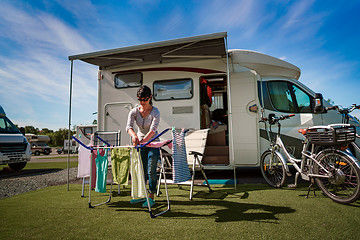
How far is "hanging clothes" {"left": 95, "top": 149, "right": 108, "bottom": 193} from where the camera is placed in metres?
2.90

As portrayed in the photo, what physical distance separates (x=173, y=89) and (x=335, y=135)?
10.3 feet

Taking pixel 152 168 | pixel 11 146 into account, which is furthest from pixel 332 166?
pixel 11 146

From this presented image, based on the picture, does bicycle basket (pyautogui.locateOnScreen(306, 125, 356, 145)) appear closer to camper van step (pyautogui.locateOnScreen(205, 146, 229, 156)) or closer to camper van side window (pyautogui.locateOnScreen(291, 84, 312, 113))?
camper van side window (pyautogui.locateOnScreen(291, 84, 312, 113))

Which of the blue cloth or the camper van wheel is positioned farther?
the camper van wheel

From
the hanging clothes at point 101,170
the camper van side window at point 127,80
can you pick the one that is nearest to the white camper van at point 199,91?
the camper van side window at point 127,80

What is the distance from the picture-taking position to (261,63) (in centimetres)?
470

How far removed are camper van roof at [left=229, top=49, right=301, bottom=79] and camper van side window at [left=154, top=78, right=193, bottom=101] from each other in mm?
1083

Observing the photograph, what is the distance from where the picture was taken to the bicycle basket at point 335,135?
271cm

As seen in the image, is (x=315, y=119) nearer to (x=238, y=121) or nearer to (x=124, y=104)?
(x=238, y=121)

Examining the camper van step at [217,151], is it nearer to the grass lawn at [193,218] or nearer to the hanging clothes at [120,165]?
the grass lawn at [193,218]

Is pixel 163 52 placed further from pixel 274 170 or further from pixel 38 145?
pixel 38 145

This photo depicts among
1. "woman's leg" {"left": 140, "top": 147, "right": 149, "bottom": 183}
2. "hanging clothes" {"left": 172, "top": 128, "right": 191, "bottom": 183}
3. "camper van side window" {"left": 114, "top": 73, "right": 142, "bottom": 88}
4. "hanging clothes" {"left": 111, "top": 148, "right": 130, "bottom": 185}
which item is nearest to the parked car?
"camper van side window" {"left": 114, "top": 73, "right": 142, "bottom": 88}

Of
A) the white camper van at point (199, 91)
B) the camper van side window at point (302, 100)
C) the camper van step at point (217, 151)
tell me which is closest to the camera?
the white camper van at point (199, 91)

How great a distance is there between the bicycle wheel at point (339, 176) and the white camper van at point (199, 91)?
1367mm
